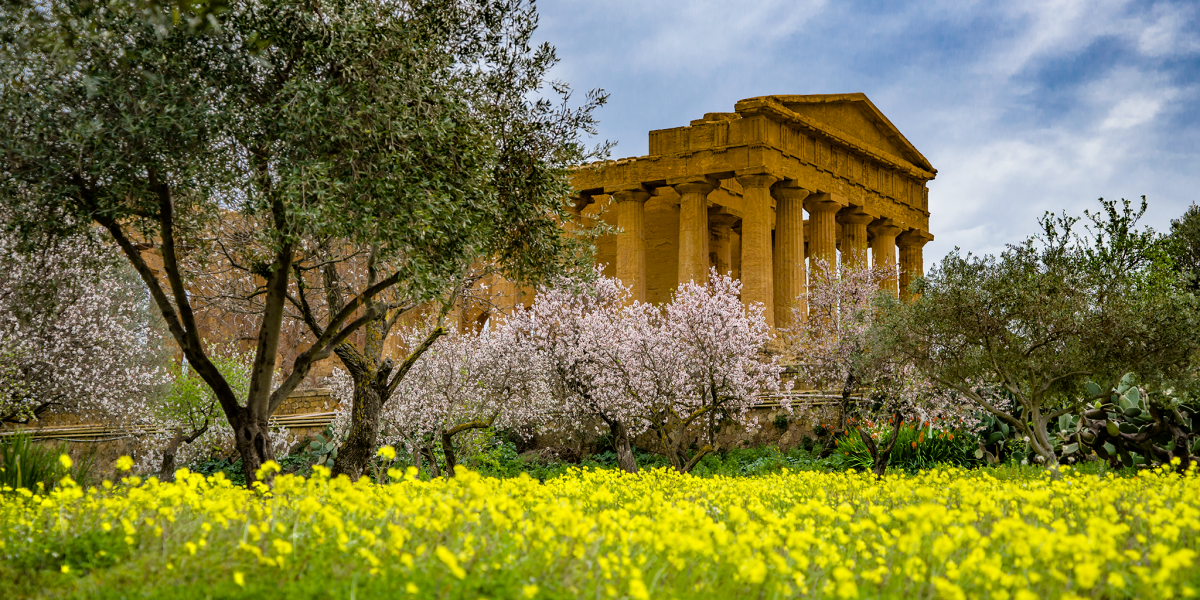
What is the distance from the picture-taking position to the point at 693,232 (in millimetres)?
31594

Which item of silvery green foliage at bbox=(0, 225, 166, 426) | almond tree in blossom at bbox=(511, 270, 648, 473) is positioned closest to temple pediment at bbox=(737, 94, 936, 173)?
almond tree in blossom at bbox=(511, 270, 648, 473)

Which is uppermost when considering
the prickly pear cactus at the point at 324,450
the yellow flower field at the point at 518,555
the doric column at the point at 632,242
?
the doric column at the point at 632,242

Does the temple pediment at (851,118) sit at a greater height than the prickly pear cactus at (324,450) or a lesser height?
greater

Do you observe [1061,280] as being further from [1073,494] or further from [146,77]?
[146,77]

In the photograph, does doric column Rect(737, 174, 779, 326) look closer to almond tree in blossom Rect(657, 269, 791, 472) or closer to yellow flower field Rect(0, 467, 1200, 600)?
almond tree in blossom Rect(657, 269, 791, 472)

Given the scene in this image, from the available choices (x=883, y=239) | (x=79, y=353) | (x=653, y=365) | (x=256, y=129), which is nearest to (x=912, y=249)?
(x=883, y=239)

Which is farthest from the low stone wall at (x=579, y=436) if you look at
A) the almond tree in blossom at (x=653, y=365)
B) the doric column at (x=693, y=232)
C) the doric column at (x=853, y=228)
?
the doric column at (x=853, y=228)

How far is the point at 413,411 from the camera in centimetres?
2311

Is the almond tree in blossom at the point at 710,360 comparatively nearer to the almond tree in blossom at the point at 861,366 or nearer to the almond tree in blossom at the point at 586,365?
the almond tree in blossom at the point at 586,365

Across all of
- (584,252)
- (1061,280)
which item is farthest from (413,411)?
(1061,280)

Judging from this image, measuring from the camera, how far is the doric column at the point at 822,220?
108 feet

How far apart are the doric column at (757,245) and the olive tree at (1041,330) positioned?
45.6ft

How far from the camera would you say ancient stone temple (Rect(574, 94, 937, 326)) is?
30766 mm

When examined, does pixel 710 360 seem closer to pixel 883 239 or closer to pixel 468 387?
pixel 468 387
